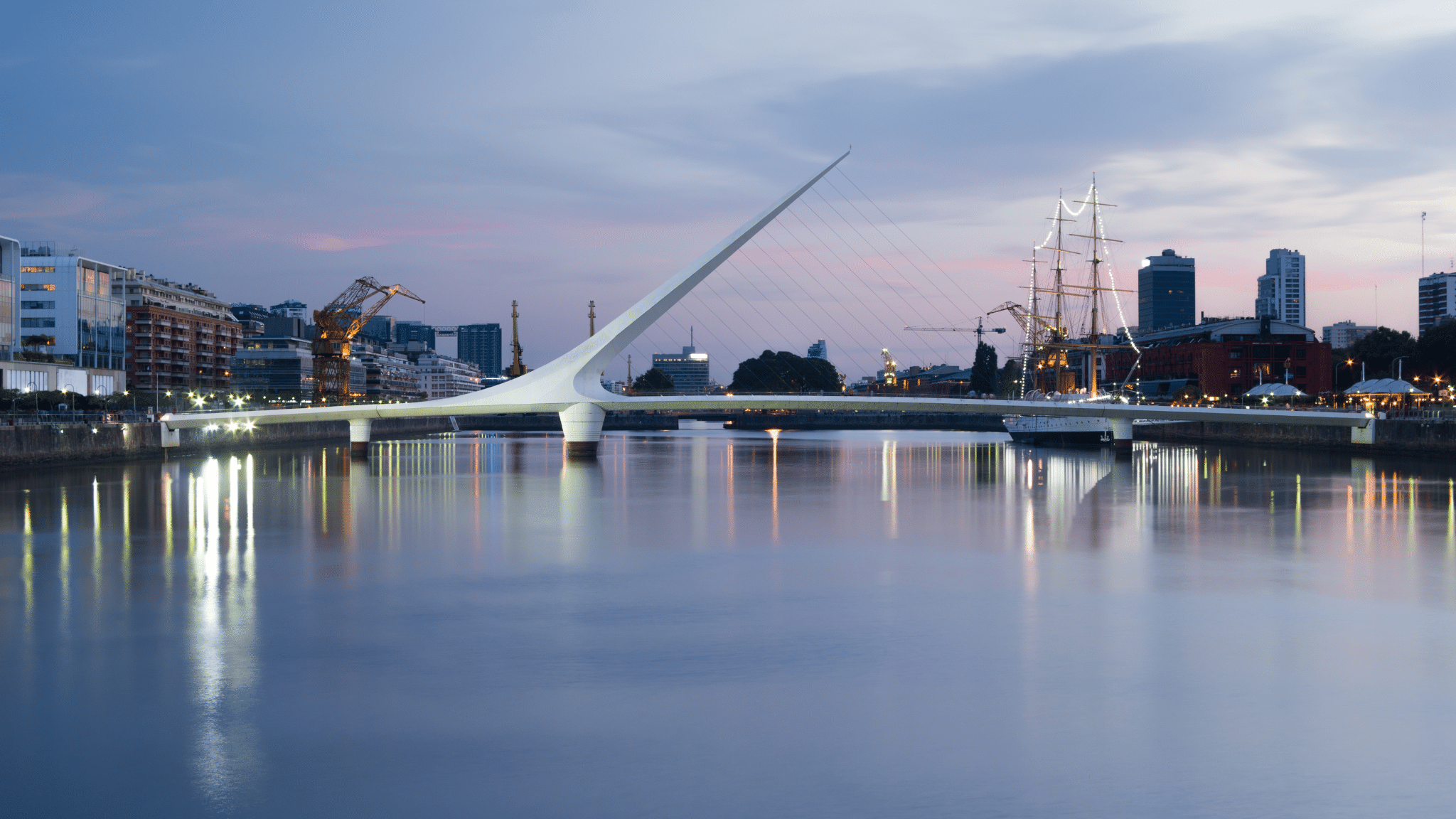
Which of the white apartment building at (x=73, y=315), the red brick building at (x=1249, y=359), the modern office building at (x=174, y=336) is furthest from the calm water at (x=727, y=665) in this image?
the modern office building at (x=174, y=336)

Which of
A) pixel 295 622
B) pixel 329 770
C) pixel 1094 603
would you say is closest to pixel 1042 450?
pixel 1094 603

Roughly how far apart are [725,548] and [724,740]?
38.7ft

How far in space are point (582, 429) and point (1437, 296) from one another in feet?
503

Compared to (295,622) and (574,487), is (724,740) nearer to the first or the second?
(295,622)

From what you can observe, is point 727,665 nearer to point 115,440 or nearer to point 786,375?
point 115,440

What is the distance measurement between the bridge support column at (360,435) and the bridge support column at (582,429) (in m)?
10.4

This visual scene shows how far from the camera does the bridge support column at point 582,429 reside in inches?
1959

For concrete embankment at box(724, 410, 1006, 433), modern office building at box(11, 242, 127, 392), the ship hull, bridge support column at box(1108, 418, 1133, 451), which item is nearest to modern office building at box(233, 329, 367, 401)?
modern office building at box(11, 242, 127, 392)

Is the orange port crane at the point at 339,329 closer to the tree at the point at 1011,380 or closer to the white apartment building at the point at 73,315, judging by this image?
the white apartment building at the point at 73,315

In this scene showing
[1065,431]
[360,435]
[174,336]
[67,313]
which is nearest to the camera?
[360,435]

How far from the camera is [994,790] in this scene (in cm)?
752

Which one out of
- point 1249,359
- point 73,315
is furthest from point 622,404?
point 1249,359

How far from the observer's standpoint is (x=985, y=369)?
113 metres

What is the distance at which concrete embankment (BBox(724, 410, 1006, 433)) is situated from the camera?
102875 millimetres
